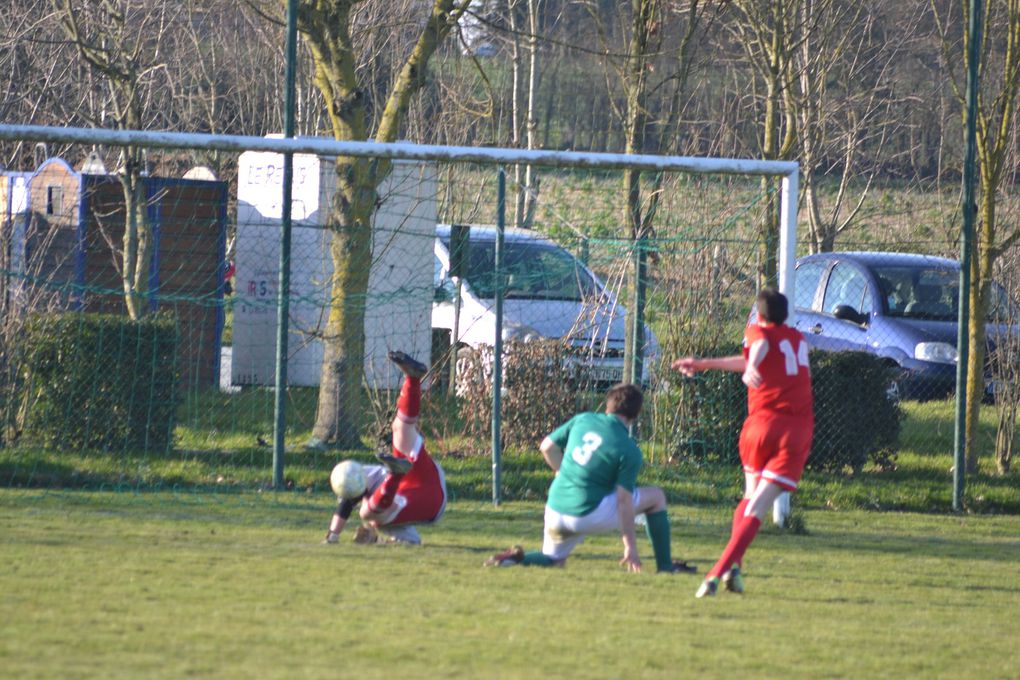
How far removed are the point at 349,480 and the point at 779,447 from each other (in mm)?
2577

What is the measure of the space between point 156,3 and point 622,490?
10.7 m

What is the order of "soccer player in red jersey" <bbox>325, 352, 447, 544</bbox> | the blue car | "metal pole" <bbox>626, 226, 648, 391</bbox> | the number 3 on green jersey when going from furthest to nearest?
the blue car < "metal pole" <bbox>626, 226, 648, 391</bbox> < "soccer player in red jersey" <bbox>325, 352, 447, 544</bbox> < the number 3 on green jersey

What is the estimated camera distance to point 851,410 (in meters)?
11.1

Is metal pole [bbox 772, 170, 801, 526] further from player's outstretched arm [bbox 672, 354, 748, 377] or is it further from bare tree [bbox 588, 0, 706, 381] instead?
player's outstretched arm [bbox 672, 354, 748, 377]

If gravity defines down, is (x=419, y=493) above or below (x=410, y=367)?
below

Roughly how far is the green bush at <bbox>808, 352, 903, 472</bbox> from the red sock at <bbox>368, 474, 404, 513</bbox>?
4.59 metres

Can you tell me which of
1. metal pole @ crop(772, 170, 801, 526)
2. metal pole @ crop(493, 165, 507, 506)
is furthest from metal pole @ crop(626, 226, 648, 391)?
metal pole @ crop(772, 170, 801, 526)

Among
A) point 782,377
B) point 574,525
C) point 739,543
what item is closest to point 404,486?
point 574,525

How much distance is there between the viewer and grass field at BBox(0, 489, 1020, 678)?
5.34 m

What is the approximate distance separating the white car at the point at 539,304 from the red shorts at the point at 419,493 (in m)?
3.46

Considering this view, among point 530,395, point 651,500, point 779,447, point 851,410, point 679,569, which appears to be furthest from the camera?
Result: point 530,395

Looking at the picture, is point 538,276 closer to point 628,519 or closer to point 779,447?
point 628,519

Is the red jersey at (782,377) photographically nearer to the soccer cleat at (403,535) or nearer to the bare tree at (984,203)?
the soccer cleat at (403,535)

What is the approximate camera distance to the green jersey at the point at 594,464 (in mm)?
7262
